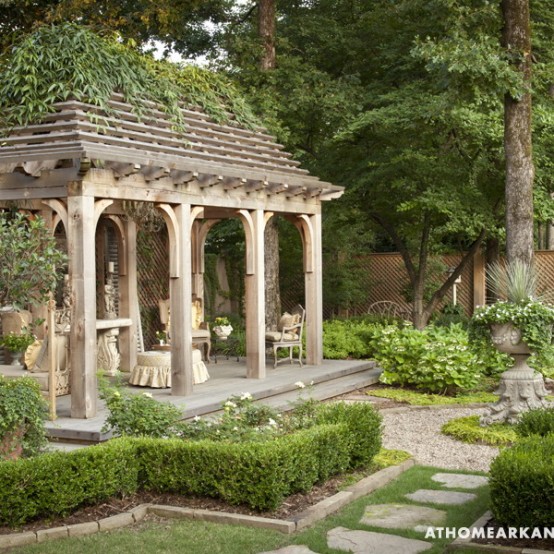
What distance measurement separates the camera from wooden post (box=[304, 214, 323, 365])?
1435 centimetres

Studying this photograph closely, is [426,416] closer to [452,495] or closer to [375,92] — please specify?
[452,495]

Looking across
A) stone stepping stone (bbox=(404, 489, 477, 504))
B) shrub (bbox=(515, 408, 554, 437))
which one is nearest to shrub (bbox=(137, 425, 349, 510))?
stone stepping stone (bbox=(404, 489, 477, 504))

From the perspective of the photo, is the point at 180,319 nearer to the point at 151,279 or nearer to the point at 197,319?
the point at 197,319

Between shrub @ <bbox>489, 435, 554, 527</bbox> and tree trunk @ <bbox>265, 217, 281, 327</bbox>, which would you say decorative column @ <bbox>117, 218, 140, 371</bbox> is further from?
shrub @ <bbox>489, 435, 554, 527</bbox>

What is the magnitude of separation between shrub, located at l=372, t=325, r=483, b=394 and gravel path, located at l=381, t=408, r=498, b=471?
87 cm

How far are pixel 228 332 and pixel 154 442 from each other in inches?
329

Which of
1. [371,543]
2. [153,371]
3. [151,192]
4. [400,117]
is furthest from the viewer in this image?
[400,117]

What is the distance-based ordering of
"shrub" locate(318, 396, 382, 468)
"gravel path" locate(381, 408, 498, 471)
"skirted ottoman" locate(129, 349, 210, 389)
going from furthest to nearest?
"skirted ottoman" locate(129, 349, 210, 389) < "gravel path" locate(381, 408, 498, 471) < "shrub" locate(318, 396, 382, 468)

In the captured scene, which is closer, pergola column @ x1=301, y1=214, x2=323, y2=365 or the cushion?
the cushion

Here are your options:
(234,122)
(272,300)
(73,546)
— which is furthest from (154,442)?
(272,300)

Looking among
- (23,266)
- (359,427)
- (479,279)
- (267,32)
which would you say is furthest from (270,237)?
(23,266)

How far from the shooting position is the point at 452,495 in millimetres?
7172

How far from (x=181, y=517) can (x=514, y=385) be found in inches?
189

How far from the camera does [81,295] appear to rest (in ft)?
30.8
